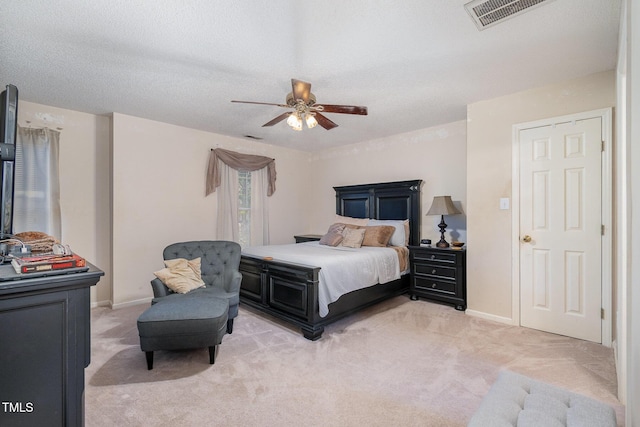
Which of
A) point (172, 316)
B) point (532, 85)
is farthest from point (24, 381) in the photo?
point (532, 85)

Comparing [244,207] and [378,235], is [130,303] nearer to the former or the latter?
[244,207]

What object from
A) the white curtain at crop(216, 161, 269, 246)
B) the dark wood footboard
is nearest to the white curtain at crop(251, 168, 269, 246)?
the white curtain at crop(216, 161, 269, 246)

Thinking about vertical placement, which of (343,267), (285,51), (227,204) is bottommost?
(343,267)

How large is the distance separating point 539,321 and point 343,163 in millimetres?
3806

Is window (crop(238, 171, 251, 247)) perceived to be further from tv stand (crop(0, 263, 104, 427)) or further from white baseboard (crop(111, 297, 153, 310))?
tv stand (crop(0, 263, 104, 427))

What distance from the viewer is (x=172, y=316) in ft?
7.42

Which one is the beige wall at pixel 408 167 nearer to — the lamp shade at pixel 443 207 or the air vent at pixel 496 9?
the lamp shade at pixel 443 207

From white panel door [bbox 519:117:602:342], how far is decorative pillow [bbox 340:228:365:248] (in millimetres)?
1899

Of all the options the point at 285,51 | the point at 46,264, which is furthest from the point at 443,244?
the point at 46,264

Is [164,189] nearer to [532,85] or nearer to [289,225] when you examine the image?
[289,225]

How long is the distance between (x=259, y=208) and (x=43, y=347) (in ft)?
14.3

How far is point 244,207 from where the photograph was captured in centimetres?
518

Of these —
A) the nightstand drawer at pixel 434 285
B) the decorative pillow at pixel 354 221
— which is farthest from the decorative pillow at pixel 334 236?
the nightstand drawer at pixel 434 285

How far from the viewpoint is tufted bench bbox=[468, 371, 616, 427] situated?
1086 mm
